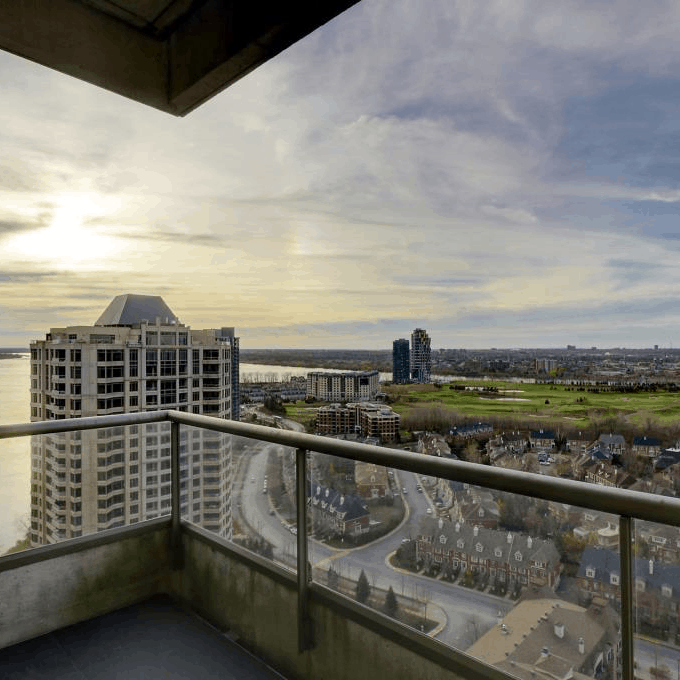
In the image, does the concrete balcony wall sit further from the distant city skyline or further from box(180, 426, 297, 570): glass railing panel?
the distant city skyline

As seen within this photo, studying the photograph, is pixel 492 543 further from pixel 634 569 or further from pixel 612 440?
pixel 612 440

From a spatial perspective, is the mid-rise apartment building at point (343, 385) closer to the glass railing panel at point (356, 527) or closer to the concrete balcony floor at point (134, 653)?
the concrete balcony floor at point (134, 653)

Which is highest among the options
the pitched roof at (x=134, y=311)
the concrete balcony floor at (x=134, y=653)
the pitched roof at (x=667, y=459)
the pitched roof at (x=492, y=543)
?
the pitched roof at (x=134, y=311)

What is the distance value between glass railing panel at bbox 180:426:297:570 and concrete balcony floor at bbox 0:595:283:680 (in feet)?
1.54

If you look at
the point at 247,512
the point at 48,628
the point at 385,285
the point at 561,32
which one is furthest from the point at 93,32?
the point at 385,285

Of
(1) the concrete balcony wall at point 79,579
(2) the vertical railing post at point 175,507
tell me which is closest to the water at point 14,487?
(1) the concrete balcony wall at point 79,579

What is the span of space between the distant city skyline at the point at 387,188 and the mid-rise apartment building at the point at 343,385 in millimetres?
1480

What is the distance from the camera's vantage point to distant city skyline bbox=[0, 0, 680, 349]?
5.16 metres

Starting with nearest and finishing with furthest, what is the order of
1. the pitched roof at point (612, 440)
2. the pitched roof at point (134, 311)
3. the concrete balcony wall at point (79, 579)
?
1. the concrete balcony wall at point (79, 579)
2. the pitched roof at point (612, 440)
3. the pitched roof at point (134, 311)

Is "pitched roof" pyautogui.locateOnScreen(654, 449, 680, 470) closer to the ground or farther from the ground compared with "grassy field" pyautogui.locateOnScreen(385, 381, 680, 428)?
closer to the ground

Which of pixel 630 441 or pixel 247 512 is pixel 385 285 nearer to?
pixel 630 441

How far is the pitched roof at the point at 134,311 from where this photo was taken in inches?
337

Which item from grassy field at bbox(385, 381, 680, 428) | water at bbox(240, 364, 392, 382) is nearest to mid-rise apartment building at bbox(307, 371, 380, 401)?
water at bbox(240, 364, 392, 382)

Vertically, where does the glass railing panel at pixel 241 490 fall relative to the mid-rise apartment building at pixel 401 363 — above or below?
below
